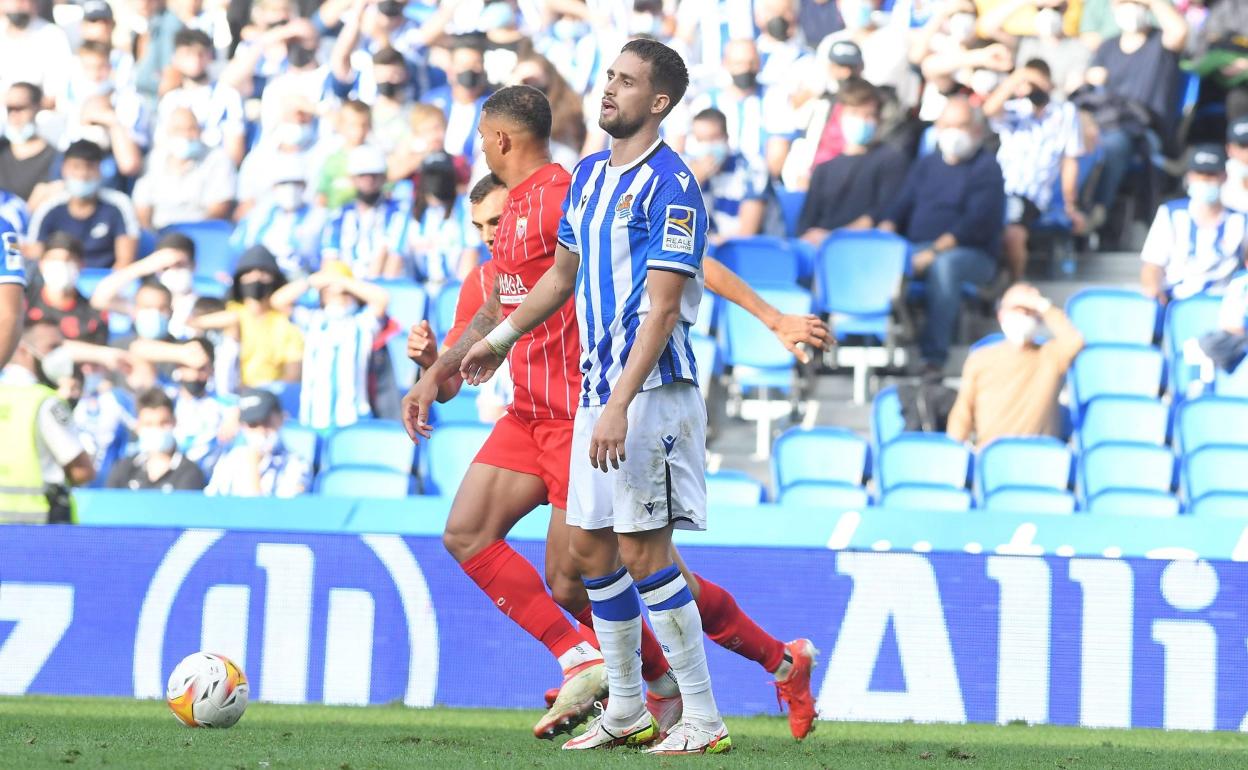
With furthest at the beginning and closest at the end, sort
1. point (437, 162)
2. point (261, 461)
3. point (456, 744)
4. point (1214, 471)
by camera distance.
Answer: point (437, 162) < point (261, 461) < point (1214, 471) < point (456, 744)

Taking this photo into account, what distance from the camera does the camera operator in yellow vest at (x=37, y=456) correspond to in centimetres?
797

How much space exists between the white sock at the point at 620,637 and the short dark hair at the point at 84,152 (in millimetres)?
8859

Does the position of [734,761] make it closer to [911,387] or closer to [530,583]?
[530,583]

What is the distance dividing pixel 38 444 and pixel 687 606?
12.2ft

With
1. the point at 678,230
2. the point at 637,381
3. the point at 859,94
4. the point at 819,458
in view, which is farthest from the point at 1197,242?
the point at 637,381

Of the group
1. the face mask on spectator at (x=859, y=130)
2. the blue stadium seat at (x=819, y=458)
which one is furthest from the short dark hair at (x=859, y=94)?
the blue stadium seat at (x=819, y=458)

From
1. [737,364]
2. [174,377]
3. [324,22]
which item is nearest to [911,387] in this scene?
[737,364]

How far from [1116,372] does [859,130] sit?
273 cm

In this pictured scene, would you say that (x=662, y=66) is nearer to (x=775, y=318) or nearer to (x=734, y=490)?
(x=775, y=318)

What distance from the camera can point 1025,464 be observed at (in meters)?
10.4

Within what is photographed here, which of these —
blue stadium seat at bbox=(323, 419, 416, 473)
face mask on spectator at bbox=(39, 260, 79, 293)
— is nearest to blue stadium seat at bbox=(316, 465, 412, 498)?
blue stadium seat at bbox=(323, 419, 416, 473)

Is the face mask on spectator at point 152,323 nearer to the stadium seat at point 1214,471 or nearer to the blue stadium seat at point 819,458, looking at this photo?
the blue stadium seat at point 819,458

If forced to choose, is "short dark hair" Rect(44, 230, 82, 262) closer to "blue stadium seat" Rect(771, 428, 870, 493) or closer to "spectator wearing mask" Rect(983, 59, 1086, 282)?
"blue stadium seat" Rect(771, 428, 870, 493)

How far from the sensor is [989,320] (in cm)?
1270
